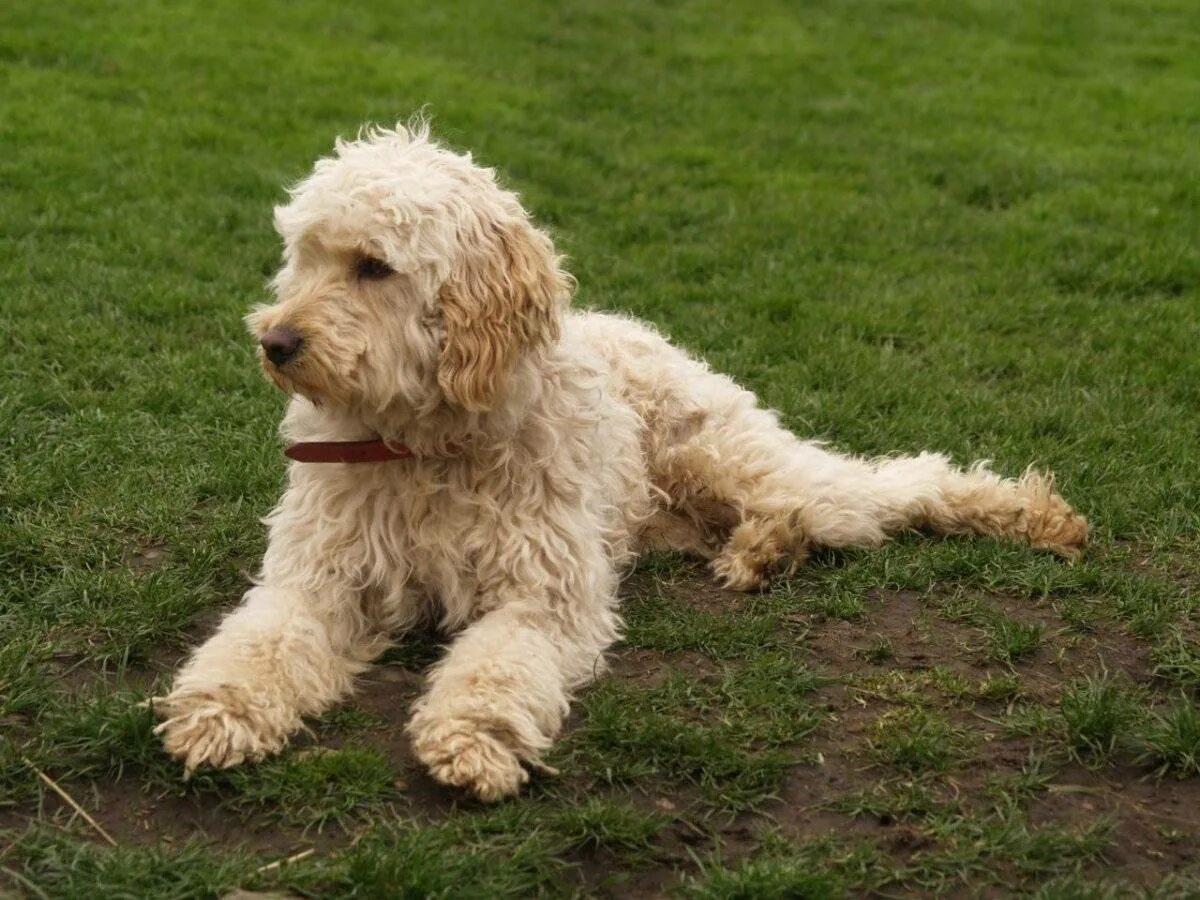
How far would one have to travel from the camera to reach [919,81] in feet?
46.2

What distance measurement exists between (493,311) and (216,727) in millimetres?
1427

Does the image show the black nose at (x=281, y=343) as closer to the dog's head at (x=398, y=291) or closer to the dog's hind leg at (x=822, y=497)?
the dog's head at (x=398, y=291)

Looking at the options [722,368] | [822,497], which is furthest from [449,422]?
[722,368]

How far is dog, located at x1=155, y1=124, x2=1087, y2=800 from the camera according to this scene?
3965 mm

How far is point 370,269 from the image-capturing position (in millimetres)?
4258

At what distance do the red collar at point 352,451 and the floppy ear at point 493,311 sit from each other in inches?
12.0

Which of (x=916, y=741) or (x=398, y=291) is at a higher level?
(x=398, y=291)

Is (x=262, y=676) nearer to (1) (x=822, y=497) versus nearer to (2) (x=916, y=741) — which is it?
(2) (x=916, y=741)

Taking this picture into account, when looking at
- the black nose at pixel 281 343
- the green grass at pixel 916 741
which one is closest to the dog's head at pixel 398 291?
the black nose at pixel 281 343

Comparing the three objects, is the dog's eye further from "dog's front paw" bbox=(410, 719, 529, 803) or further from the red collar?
"dog's front paw" bbox=(410, 719, 529, 803)

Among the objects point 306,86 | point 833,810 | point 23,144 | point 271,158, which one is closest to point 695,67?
point 306,86

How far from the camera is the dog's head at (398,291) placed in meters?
4.14

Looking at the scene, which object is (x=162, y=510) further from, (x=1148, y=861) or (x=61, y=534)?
(x=1148, y=861)

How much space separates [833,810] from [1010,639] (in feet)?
3.80
